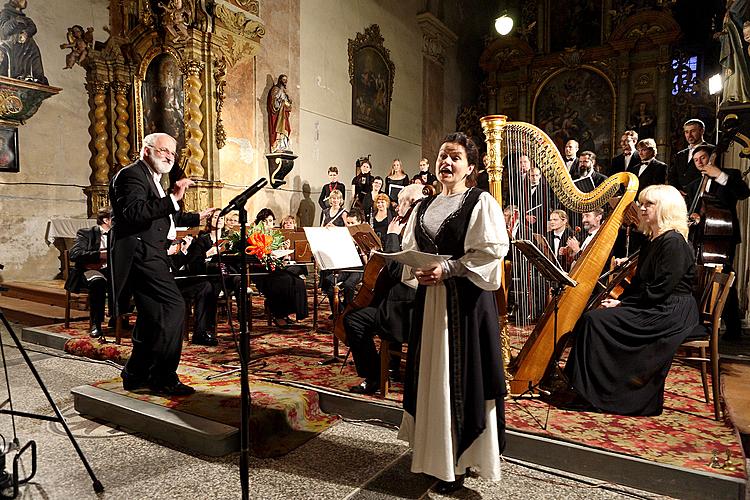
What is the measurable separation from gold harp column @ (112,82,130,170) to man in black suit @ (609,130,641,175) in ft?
26.1

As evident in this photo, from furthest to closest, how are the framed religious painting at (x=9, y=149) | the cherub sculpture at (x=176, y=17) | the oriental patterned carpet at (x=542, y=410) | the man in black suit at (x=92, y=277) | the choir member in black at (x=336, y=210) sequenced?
the cherub sculpture at (x=176, y=17)
the framed religious painting at (x=9, y=149)
the choir member in black at (x=336, y=210)
the man in black suit at (x=92, y=277)
the oriental patterned carpet at (x=542, y=410)

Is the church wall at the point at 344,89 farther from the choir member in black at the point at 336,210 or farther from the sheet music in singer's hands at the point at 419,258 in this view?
the sheet music in singer's hands at the point at 419,258

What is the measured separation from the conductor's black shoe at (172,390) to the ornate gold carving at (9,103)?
6.92 m

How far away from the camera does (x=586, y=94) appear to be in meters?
14.3

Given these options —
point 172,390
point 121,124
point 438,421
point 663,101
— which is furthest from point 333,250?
point 663,101

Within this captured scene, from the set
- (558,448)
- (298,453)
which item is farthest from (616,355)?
(298,453)

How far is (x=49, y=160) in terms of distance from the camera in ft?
29.5

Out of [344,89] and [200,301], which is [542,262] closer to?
[200,301]

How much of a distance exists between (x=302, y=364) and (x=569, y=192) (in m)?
2.44

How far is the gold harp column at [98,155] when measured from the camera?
31.0 feet

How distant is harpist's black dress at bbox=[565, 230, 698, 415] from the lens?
327 cm

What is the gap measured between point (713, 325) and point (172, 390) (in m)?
3.47

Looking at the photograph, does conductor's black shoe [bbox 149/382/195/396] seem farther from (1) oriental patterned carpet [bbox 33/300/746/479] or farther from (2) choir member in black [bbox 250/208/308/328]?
(2) choir member in black [bbox 250/208/308/328]

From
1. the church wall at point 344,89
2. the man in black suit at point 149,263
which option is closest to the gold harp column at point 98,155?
the church wall at point 344,89
